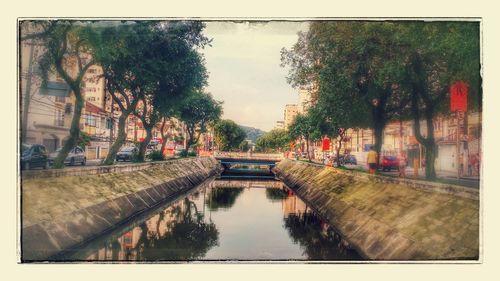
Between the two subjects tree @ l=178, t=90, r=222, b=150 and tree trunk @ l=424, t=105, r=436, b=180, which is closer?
tree trunk @ l=424, t=105, r=436, b=180

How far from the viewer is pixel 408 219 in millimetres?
19906

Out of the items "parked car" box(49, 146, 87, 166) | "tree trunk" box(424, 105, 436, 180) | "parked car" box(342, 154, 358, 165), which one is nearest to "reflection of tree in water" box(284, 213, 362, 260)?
"tree trunk" box(424, 105, 436, 180)

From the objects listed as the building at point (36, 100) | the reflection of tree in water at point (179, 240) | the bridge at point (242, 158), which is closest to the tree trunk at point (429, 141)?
the reflection of tree in water at point (179, 240)

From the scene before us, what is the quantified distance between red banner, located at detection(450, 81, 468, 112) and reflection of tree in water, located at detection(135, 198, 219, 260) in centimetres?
1399

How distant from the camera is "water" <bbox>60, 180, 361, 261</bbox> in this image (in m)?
20.2

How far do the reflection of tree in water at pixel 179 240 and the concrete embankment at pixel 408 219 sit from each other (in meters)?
7.97

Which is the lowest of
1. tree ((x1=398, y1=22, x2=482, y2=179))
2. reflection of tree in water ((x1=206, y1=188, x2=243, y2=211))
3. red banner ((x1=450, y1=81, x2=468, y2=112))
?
reflection of tree in water ((x1=206, y1=188, x2=243, y2=211))

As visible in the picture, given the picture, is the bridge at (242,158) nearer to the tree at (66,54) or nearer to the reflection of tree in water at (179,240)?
the reflection of tree in water at (179,240)

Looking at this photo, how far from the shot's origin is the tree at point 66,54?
21.6 m

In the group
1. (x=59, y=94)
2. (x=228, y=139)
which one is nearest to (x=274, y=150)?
(x=228, y=139)

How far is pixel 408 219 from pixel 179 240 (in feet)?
40.3

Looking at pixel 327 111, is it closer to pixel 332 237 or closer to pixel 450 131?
pixel 332 237

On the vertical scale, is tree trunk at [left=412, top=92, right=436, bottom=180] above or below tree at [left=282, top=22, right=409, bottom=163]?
below

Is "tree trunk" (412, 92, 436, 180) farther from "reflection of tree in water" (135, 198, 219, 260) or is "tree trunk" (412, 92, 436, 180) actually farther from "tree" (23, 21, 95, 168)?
"tree" (23, 21, 95, 168)
